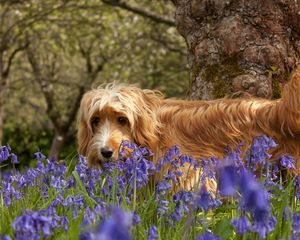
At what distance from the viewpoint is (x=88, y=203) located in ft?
11.3

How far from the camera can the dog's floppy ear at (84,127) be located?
204 inches

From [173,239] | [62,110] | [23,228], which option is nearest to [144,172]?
[173,239]

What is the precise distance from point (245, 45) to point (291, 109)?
1.26 m

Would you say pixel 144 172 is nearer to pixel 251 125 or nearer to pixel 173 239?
pixel 173 239

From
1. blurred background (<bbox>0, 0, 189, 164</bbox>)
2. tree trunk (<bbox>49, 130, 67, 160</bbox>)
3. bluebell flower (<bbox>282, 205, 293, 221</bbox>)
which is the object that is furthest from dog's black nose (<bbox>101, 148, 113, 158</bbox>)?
tree trunk (<bbox>49, 130, 67, 160</bbox>)

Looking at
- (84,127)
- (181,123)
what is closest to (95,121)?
(84,127)

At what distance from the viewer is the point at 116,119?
5133 mm

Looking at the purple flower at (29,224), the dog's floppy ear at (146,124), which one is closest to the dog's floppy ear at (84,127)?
the dog's floppy ear at (146,124)

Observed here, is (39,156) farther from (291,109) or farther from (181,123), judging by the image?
(291,109)

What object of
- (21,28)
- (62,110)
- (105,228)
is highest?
(105,228)

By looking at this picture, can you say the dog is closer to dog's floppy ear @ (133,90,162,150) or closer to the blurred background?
dog's floppy ear @ (133,90,162,150)

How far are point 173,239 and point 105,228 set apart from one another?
1393 millimetres

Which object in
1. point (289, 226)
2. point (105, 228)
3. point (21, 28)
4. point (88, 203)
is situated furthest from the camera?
point (21, 28)

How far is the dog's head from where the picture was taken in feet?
16.4
